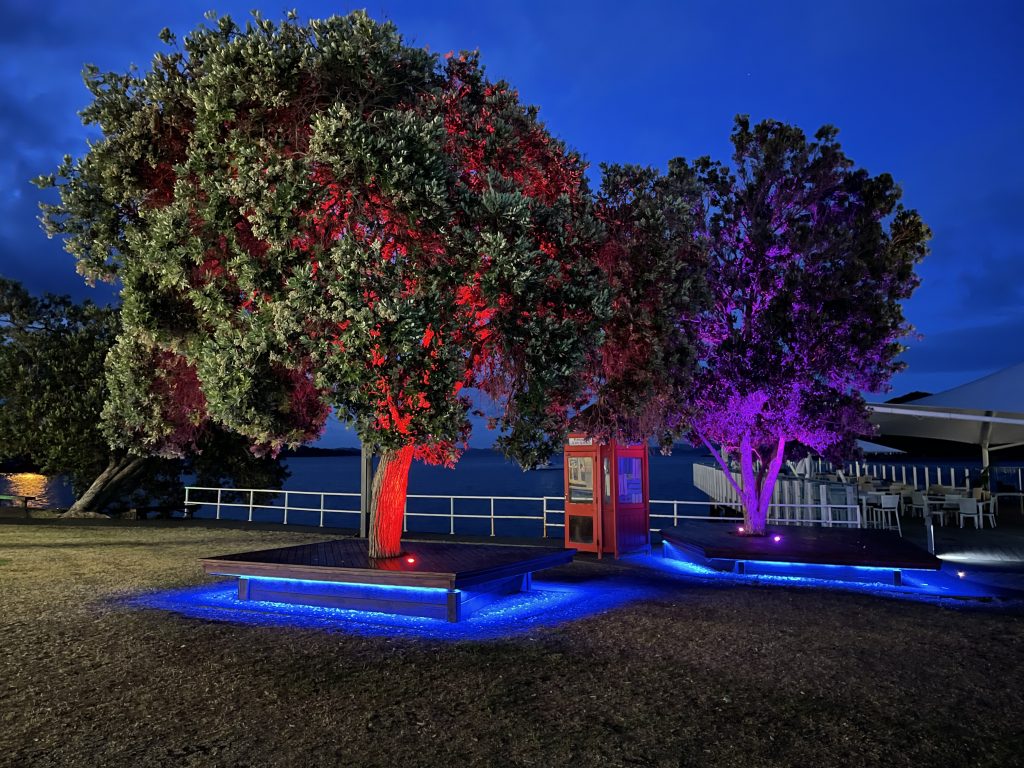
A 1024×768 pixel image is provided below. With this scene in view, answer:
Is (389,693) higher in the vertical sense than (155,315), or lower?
lower

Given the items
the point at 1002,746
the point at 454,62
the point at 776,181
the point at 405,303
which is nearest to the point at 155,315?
the point at 405,303

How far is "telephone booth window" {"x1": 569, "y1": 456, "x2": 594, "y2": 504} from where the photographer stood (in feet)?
47.6

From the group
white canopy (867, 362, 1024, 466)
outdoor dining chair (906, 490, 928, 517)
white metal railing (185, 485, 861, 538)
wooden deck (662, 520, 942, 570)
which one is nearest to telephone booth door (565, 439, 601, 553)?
white metal railing (185, 485, 861, 538)

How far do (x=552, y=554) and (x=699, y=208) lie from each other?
8095 millimetres

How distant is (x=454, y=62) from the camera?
1034 cm

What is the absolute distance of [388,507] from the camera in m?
10.8

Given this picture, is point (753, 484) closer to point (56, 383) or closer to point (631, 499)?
point (631, 499)

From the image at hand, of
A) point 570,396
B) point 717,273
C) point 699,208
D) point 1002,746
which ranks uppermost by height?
point 699,208

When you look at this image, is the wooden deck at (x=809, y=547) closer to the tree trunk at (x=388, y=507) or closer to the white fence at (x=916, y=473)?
the tree trunk at (x=388, y=507)

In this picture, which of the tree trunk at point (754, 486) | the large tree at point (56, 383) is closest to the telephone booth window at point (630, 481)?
the tree trunk at point (754, 486)

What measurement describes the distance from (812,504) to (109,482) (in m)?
21.9

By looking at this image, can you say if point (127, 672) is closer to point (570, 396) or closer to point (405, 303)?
point (405, 303)

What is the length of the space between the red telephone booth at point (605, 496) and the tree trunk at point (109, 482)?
16864 millimetres

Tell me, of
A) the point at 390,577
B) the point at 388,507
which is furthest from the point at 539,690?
the point at 388,507
